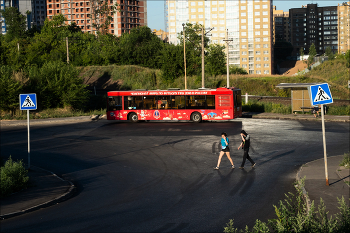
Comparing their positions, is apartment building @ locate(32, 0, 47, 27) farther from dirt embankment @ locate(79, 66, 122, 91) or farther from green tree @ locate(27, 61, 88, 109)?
green tree @ locate(27, 61, 88, 109)

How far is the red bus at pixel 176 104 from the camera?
3066 centimetres

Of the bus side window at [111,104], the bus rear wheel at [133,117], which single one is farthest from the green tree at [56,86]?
the bus rear wheel at [133,117]

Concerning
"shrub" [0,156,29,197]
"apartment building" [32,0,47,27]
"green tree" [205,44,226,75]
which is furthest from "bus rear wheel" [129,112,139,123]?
"apartment building" [32,0,47,27]

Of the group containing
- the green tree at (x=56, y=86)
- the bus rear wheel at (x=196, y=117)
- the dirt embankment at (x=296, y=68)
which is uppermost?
the dirt embankment at (x=296, y=68)

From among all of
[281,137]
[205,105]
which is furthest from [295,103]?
[281,137]

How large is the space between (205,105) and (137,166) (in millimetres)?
16337

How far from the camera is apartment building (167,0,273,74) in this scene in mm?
127125

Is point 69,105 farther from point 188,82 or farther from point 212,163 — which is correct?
point 212,163

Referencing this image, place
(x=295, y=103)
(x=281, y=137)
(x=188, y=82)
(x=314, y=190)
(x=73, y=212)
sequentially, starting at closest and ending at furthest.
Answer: (x=73, y=212), (x=314, y=190), (x=281, y=137), (x=295, y=103), (x=188, y=82)

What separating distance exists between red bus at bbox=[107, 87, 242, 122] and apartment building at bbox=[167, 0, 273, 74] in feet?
325

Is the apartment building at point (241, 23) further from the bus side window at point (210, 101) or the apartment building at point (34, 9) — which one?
the bus side window at point (210, 101)

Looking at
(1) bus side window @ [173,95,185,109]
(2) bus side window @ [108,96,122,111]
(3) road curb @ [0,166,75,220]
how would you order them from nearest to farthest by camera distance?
(3) road curb @ [0,166,75,220] < (1) bus side window @ [173,95,185,109] < (2) bus side window @ [108,96,122,111]

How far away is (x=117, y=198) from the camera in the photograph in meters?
11.0

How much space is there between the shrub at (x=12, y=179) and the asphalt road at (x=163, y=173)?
6.01 feet
